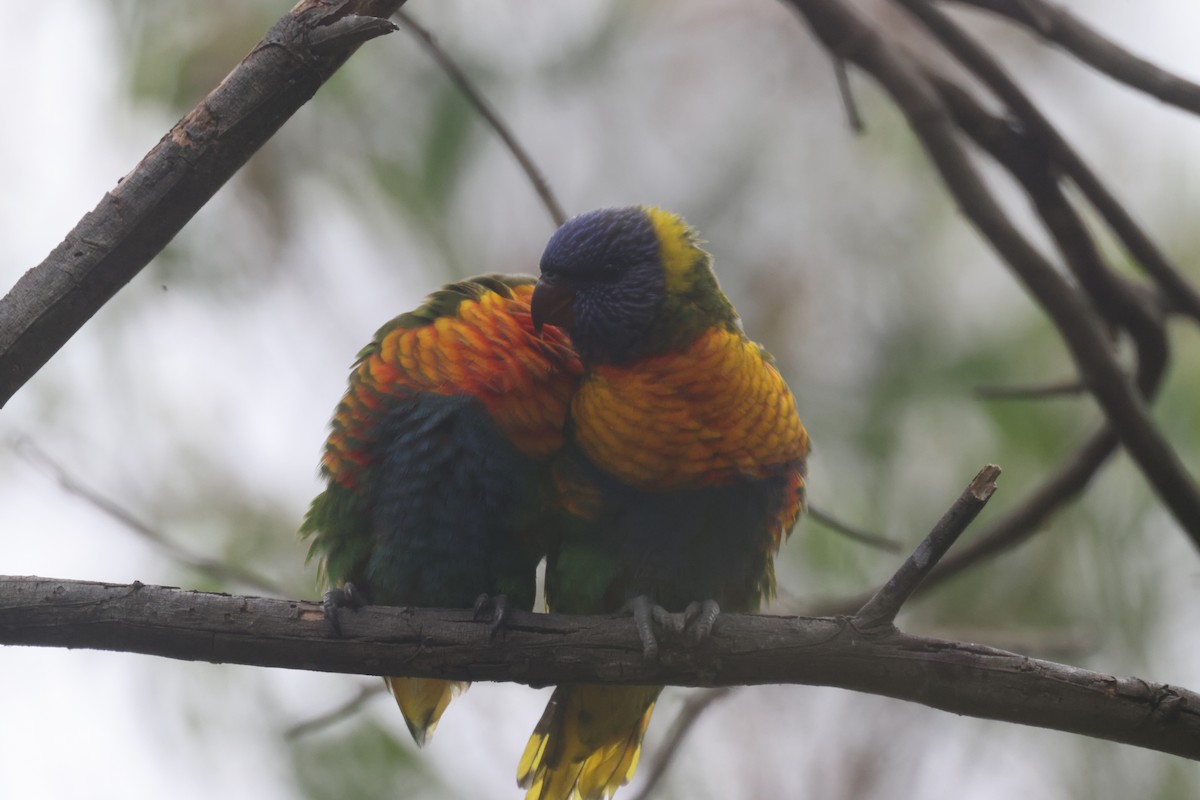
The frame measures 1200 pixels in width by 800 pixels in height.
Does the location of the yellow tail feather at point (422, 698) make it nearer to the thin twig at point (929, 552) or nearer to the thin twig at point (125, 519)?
the thin twig at point (125, 519)

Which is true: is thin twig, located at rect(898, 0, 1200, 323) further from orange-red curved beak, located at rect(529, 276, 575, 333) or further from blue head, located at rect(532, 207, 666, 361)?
orange-red curved beak, located at rect(529, 276, 575, 333)

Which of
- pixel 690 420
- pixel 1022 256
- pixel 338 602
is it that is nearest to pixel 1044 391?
pixel 1022 256

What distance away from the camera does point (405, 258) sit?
4016 millimetres

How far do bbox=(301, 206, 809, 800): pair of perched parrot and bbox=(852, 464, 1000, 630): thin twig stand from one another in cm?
44

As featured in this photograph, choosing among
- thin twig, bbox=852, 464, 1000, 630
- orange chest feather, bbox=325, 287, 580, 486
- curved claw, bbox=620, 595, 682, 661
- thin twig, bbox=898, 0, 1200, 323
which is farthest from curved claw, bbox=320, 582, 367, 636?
thin twig, bbox=898, 0, 1200, 323

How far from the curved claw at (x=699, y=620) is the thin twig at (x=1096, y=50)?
1.53 m

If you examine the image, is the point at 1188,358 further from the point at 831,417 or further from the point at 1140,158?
the point at 831,417

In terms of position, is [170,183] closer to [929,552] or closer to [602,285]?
[602,285]

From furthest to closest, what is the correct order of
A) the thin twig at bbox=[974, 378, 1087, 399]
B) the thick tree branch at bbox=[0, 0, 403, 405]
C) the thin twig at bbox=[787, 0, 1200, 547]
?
1. the thin twig at bbox=[974, 378, 1087, 399]
2. the thin twig at bbox=[787, 0, 1200, 547]
3. the thick tree branch at bbox=[0, 0, 403, 405]

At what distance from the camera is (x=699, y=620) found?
1.95 metres

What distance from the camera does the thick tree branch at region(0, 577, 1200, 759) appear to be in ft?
5.77

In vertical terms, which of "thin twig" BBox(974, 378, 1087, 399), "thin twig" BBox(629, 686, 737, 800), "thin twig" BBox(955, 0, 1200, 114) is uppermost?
"thin twig" BBox(955, 0, 1200, 114)

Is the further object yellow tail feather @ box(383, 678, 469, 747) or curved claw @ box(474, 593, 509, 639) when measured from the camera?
yellow tail feather @ box(383, 678, 469, 747)

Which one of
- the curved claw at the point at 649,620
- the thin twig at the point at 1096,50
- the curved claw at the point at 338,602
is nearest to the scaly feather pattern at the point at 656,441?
the curved claw at the point at 649,620
